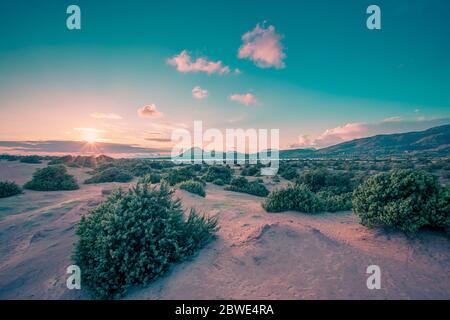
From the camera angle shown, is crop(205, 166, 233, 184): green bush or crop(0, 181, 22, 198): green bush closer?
crop(0, 181, 22, 198): green bush

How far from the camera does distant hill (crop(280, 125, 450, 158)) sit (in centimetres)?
7206

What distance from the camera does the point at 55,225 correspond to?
6414 mm

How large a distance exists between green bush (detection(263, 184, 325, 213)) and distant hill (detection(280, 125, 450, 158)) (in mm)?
72825

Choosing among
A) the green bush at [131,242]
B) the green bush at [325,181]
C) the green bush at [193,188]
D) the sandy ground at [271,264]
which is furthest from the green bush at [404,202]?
the green bush at [325,181]

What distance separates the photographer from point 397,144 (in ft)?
286

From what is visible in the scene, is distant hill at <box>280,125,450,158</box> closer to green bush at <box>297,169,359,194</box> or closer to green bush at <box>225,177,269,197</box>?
green bush at <box>297,169,359,194</box>

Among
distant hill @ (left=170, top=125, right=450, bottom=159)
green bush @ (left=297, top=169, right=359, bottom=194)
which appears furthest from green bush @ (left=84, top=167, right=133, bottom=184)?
distant hill @ (left=170, top=125, right=450, bottom=159)

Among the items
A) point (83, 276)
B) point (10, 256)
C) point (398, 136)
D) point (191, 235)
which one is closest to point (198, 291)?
point (191, 235)

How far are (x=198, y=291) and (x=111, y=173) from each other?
15719 millimetres

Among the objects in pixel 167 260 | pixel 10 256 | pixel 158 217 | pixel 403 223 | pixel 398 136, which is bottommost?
pixel 10 256

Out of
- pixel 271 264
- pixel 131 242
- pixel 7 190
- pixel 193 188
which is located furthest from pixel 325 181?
pixel 7 190

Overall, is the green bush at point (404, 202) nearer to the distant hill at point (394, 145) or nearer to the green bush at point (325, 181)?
the green bush at point (325, 181)

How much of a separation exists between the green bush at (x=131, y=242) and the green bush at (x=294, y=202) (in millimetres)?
4168
